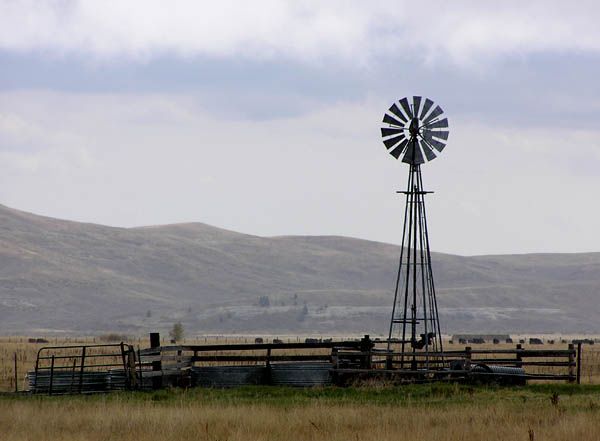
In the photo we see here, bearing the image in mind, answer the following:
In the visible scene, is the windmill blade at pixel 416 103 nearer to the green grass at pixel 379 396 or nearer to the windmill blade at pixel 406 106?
the windmill blade at pixel 406 106

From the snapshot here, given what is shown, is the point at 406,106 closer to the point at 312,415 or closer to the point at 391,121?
the point at 391,121

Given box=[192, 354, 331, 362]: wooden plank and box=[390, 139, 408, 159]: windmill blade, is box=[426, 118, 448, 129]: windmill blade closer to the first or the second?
box=[390, 139, 408, 159]: windmill blade

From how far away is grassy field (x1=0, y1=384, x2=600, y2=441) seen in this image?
20250 millimetres

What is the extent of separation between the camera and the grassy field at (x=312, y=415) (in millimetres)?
20250

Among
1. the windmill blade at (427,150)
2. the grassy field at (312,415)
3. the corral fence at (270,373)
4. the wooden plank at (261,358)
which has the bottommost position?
the grassy field at (312,415)

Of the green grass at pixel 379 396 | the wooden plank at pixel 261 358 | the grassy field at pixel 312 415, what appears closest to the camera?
the grassy field at pixel 312 415

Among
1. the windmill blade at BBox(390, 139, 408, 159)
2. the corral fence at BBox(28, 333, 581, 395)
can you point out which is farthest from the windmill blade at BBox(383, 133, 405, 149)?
the corral fence at BBox(28, 333, 581, 395)

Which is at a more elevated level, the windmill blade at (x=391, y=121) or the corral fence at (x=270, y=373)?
the windmill blade at (x=391, y=121)

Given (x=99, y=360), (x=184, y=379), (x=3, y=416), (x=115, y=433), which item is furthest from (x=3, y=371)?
(x=115, y=433)

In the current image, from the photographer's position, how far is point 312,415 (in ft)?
75.5

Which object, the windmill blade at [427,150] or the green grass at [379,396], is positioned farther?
the windmill blade at [427,150]

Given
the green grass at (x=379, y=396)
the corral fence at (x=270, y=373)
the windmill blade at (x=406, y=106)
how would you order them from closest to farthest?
the green grass at (x=379, y=396) < the corral fence at (x=270, y=373) < the windmill blade at (x=406, y=106)

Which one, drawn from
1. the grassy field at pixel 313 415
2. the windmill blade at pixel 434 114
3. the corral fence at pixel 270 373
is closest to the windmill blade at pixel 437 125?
the windmill blade at pixel 434 114

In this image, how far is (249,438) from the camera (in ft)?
64.0
